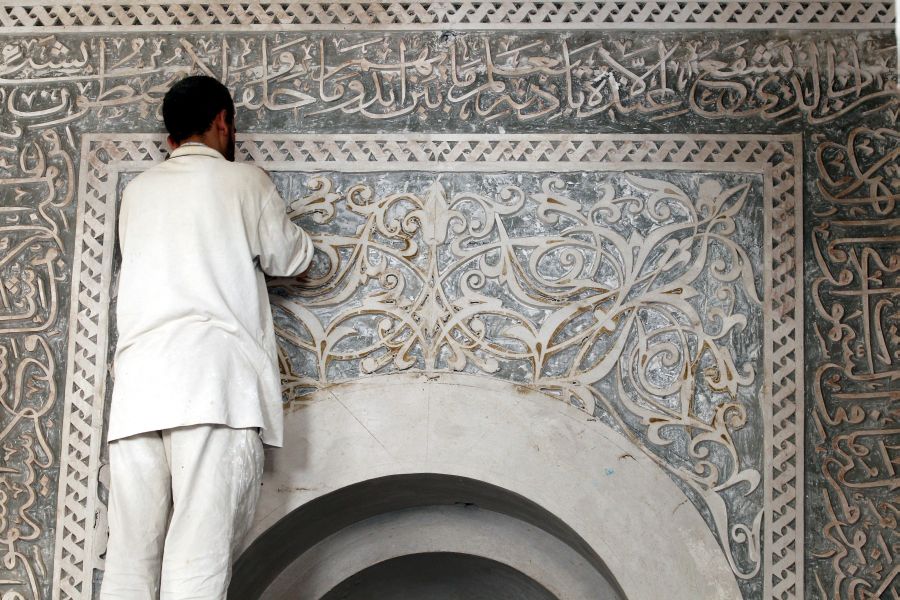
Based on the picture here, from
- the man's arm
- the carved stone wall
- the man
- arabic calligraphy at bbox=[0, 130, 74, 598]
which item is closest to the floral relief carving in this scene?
the carved stone wall

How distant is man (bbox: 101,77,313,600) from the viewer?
329 centimetres

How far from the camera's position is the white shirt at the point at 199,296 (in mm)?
3334

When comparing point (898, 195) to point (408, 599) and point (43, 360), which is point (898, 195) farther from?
point (43, 360)

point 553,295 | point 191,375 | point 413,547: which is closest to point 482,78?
point 553,295

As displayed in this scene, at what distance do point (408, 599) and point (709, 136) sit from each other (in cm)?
192

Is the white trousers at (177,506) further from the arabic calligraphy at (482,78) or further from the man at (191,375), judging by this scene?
the arabic calligraphy at (482,78)

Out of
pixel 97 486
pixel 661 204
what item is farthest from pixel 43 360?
pixel 661 204

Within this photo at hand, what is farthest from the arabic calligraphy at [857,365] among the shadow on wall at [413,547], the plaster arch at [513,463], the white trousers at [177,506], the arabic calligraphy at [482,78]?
the white trousers at [177,506]

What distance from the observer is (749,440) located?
367cm

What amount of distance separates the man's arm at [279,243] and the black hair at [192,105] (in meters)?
0.30

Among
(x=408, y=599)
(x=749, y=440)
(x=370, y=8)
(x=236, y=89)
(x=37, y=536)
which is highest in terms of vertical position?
(x=370, y=8)

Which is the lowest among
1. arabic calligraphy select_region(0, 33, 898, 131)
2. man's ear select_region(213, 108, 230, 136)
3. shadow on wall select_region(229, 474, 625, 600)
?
shadow on wall select_region(229, 474, 625, 600)

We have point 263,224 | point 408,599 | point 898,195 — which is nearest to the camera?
point 263,224

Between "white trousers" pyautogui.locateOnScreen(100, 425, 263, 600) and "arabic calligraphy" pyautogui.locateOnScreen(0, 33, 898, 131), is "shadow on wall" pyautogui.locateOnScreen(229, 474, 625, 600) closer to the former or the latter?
"white trousers" pyautogui.locateOnScreen(100, 425, 263, 600)
